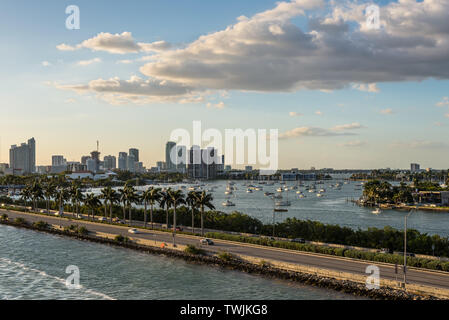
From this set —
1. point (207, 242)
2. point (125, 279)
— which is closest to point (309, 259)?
point (207, 242)

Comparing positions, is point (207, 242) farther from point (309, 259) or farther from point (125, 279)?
point (309, 259)

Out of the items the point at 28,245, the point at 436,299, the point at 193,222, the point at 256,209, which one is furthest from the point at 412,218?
the point at 28,245

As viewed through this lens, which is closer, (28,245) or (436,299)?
(436,299)

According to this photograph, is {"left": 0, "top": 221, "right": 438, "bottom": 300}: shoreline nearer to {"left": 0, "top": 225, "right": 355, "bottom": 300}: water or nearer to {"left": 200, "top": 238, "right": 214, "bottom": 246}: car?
{"left": 0, "top": 225, "right": 355, "bottom": 300}: water

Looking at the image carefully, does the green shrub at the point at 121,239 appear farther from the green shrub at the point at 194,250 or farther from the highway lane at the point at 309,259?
the green shrub at the point at 194,250

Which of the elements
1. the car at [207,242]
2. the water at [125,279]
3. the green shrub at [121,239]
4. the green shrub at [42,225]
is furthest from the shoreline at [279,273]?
the green shrub at [42,225]

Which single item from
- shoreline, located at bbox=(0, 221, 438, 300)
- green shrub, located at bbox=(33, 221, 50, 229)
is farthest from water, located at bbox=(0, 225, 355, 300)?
green shrub, located at bbox=(33, 221, 50, 229)

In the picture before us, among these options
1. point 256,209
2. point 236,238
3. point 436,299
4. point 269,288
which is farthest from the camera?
point 256,209
